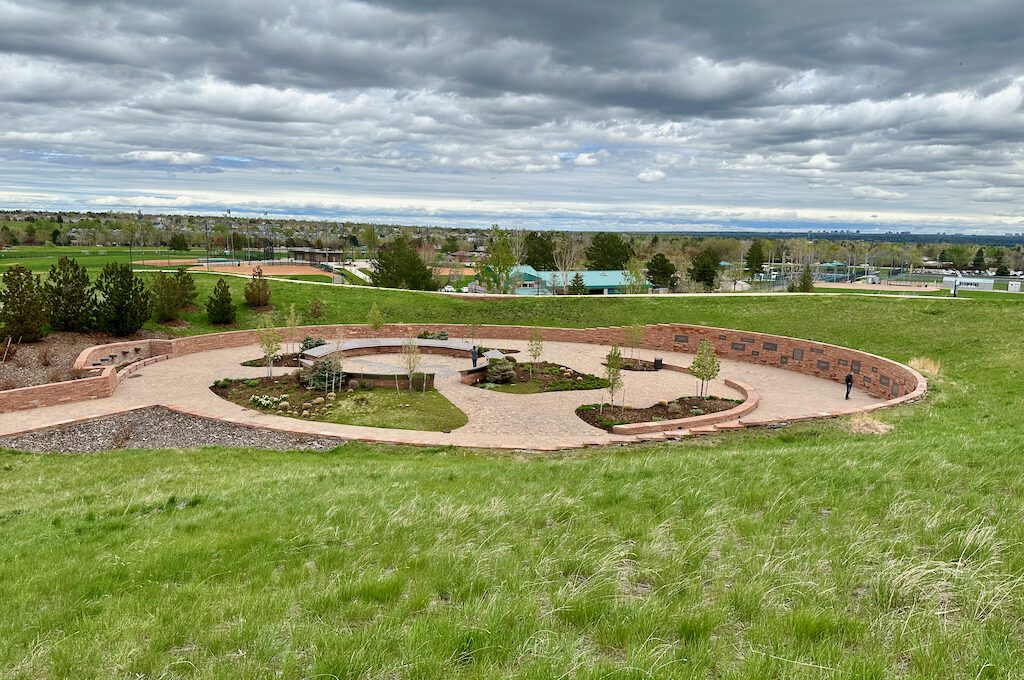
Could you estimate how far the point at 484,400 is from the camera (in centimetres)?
1681

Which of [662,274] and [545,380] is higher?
[662,274]

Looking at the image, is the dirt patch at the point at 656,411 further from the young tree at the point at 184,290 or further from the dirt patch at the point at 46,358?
the young tree at the point at 184,290

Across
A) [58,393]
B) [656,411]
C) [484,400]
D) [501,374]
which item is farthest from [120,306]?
[656,411]

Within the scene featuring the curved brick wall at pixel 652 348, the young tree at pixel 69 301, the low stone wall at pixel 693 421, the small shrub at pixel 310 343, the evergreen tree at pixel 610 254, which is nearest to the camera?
the low stone wall at pixel 693 421

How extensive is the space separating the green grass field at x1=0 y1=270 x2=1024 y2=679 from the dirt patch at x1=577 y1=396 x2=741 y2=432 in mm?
5513

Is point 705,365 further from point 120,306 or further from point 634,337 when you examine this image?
point 120,306

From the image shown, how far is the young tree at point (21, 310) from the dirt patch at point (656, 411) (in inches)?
714

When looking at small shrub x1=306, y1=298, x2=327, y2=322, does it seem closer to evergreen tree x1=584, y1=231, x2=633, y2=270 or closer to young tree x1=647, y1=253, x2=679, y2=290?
young tree x1=647, y1=253, x2=679, y2=290

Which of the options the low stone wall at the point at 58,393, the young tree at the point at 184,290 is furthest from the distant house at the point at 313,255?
the low stone wall at the point at 58,393

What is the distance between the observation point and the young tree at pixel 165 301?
24312 millimetres

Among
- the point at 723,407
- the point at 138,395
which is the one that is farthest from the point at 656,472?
the point at 138,395

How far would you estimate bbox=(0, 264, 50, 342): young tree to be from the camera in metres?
19.1

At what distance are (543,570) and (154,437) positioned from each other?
11.6 meters

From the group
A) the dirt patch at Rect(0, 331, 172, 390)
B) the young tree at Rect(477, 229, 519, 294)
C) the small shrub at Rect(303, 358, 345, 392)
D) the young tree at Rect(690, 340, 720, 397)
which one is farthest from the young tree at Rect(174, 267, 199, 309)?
the young tree at Rect(477, 229, 519, 294)
